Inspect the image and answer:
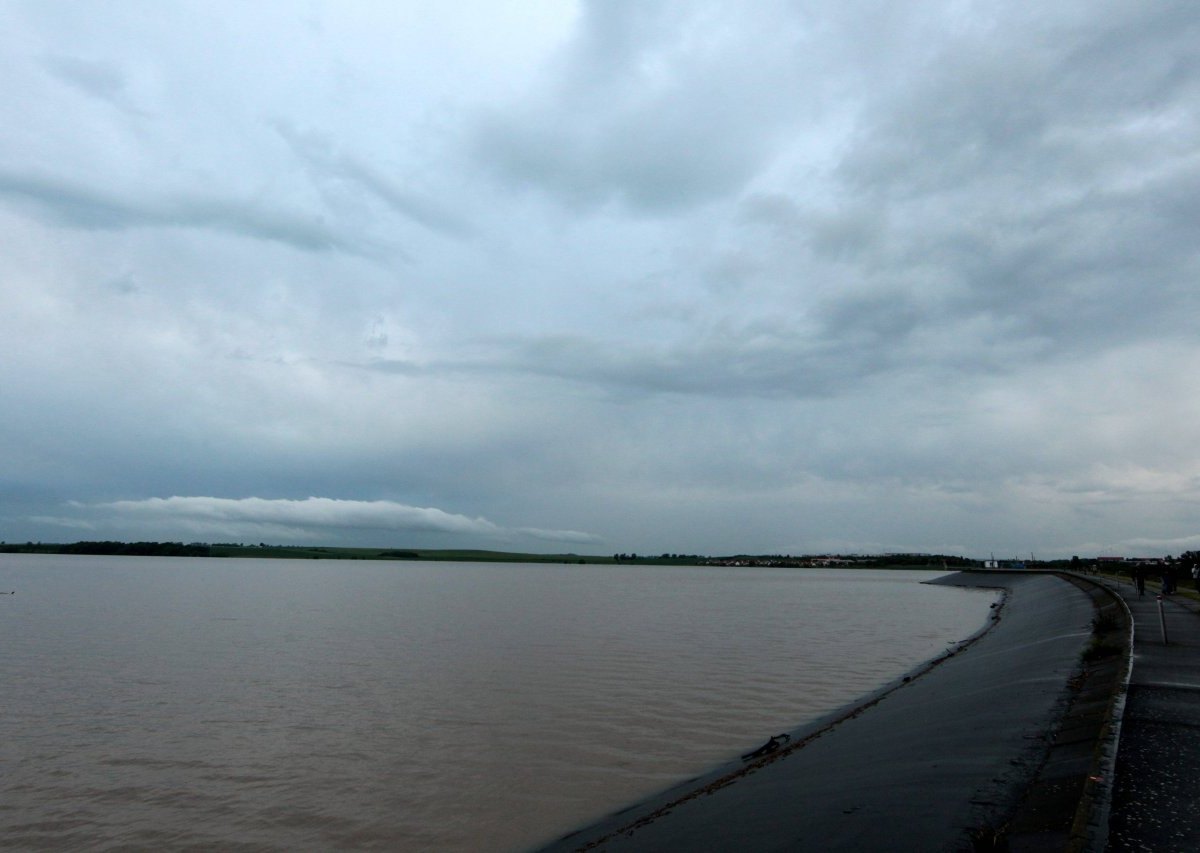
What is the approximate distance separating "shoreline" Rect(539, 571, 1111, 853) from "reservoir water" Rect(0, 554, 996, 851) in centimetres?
150

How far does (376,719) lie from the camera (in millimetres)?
19562

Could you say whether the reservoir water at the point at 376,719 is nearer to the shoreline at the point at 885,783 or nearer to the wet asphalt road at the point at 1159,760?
the shoreline at the point at 885,783

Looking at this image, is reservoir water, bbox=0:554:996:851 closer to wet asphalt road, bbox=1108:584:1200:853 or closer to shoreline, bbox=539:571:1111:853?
shoreline, bbox=539:571:1111:853

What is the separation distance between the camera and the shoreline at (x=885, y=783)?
9344mm

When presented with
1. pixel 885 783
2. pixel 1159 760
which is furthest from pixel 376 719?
pixel 1159 760

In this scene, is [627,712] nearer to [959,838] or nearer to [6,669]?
[959,838]

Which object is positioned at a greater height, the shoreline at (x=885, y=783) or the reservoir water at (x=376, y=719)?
the shoreline at (x=885, y=783)

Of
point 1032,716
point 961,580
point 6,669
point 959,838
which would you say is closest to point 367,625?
point 6,669

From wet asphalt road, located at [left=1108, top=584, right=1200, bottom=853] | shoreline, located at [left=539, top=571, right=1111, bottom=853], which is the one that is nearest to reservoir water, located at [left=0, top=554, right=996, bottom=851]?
shoreline, located at [left=539, top=571, right=1111, bottom=853]

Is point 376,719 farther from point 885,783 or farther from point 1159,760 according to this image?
point 1159,760

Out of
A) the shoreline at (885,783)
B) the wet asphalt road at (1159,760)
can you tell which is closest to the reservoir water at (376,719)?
the shoreline at (885,783)

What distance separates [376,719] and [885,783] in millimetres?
13111

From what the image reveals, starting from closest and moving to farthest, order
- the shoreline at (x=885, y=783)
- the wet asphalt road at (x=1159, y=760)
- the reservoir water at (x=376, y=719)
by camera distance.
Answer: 1. the wet asphalt road at (x=1159, y=760)
2. the shoreline at (x=885, y=783)
3. the reservoir water at (x=376, y=719)

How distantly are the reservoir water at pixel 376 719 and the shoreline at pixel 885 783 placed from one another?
1.50 meters
